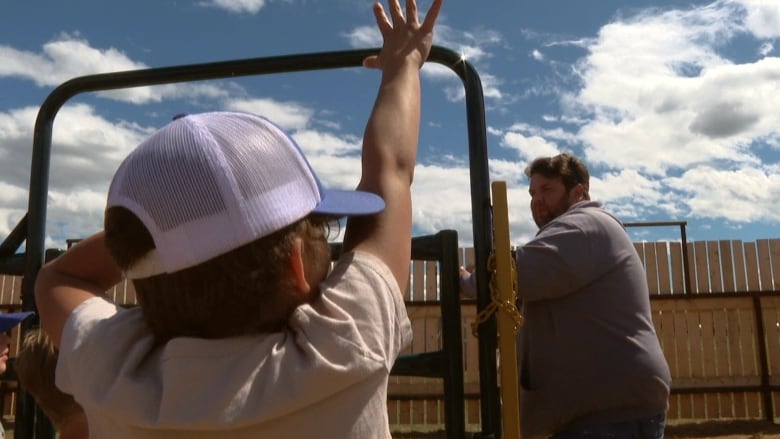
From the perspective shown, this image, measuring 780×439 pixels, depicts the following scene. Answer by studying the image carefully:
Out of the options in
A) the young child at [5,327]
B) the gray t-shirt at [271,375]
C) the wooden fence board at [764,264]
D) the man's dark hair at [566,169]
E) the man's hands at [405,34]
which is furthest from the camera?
the wooden fence board at [764,264]

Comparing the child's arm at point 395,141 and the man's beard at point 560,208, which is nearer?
the child's arm at point 395,141

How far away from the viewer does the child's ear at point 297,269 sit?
0.95 metres

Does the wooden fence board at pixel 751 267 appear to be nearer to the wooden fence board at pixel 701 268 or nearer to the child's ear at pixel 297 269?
the wooden fence board at pixel 701 268

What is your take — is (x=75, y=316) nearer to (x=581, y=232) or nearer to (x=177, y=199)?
(x=177, y=199)

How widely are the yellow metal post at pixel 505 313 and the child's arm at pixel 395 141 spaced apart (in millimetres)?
473

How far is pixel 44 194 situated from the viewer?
192cm

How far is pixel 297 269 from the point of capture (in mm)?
950

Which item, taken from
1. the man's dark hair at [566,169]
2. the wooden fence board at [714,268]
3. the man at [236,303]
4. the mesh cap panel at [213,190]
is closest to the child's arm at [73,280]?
the man at [236,303]

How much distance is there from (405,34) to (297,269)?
1.81 ft

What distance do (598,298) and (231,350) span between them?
2.15 m

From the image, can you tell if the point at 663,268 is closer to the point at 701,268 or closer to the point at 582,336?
the point at 701,268

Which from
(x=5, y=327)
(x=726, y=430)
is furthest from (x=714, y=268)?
(x=5, y=327)

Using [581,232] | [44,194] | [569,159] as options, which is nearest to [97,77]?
[44,194]

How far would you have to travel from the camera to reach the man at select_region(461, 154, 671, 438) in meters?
2.70
